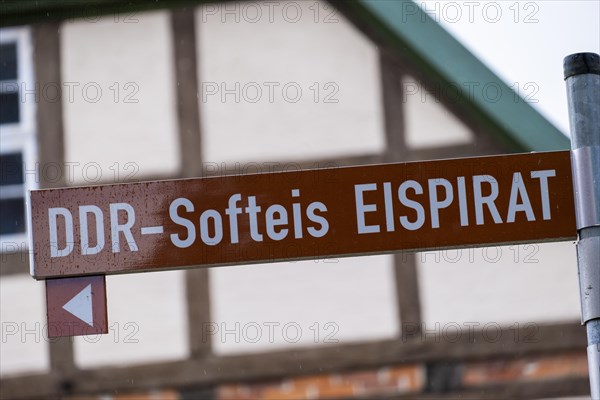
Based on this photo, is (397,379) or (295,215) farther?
(397,379)

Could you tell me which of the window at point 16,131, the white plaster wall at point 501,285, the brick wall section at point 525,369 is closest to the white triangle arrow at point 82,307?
the white plaster wall at point 501,285

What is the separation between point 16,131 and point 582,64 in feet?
16.9

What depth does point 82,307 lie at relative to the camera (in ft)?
11.5

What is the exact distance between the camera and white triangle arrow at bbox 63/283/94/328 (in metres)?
3.50

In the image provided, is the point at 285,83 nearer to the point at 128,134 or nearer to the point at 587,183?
the point at 128,134

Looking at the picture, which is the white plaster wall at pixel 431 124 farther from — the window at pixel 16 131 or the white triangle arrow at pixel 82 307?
the white triangle arrow at pixel 82 307

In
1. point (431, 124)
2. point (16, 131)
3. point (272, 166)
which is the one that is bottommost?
point (272, 166)

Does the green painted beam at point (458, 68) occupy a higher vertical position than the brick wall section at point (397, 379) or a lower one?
higher

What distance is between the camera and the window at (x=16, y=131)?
775 centimetres

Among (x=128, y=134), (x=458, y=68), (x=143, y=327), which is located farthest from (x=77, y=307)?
(x=458, y=68)

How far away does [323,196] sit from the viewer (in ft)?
12.0

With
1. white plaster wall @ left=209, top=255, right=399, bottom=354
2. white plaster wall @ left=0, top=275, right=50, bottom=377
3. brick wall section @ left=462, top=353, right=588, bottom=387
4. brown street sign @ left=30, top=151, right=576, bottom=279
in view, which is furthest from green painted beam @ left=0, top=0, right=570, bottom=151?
brown street sign @ left=30, top=151, right=576, bottom=279

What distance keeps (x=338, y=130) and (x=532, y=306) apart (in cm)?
149

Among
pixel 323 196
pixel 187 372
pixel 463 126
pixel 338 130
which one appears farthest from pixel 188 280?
pixel 323 196
